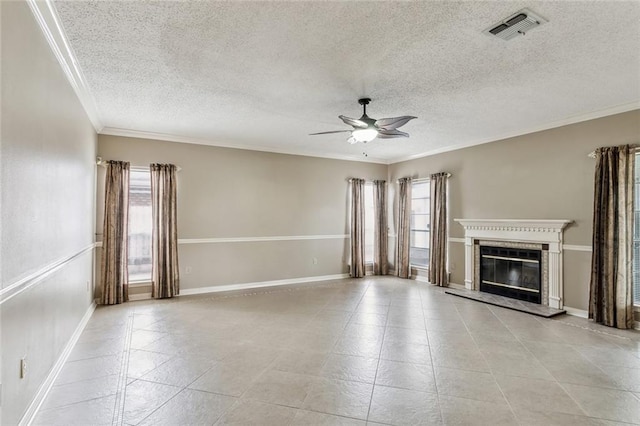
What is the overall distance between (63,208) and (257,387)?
8.10ft

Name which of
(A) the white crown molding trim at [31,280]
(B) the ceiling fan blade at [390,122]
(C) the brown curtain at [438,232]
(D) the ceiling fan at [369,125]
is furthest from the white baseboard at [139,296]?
(C) the brown curtain at [438,232]

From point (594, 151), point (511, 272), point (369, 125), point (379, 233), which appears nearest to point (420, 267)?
point (379, 233)

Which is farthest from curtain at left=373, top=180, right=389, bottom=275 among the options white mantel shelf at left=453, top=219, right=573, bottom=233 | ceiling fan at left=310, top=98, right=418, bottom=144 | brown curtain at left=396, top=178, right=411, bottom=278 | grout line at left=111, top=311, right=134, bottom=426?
grout line at left=111, top=311, right=134, bottom=426

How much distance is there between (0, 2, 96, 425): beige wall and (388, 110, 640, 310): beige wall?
632 centimetres

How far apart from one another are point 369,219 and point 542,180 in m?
3.84

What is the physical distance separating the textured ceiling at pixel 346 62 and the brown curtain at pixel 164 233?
1.04 meters

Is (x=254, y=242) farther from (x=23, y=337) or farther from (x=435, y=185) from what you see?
(x=23, y=337)

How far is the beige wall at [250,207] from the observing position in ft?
20.5

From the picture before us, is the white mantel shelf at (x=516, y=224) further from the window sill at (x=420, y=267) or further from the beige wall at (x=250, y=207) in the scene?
the beige wall at (x=250, y=207)

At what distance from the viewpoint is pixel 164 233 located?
5.97 metres

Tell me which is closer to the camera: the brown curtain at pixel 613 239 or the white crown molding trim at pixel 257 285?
the brown curtain at pixel 613 239

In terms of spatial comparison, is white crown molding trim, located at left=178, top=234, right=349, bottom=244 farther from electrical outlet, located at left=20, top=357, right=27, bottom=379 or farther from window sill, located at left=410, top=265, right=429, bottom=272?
electrical outlet, located at left=20, top=357, right=27, bottom=379

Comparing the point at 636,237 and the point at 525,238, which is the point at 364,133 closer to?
the point at 525,238

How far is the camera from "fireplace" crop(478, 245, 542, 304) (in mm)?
5559
